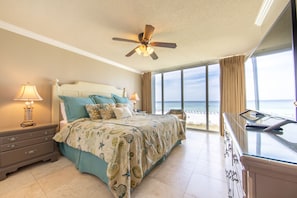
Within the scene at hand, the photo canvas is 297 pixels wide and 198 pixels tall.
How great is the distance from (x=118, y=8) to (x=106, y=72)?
2.37 meters

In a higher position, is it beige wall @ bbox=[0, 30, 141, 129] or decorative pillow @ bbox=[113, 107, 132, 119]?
beige wall @ bbox=[0, 30, 141, 129]

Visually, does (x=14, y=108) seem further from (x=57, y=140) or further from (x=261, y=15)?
(x=261, y=15)

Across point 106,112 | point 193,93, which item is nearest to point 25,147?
point 106,112

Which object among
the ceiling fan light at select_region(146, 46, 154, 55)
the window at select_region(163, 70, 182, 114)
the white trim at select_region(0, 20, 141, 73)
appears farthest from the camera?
the window at select_region(163, 70, 182, 114)

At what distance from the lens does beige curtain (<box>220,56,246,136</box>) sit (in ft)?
11.3

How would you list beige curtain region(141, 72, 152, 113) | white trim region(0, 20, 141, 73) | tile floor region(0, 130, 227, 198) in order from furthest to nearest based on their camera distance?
1. beige curtain region(141, 72, 152, 113)
2. white trim region(0, 20, 141, 73)
3. tile floor region(0, 130, 227, 198)

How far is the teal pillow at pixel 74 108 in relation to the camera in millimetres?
2400

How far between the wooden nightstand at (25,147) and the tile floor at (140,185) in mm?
143

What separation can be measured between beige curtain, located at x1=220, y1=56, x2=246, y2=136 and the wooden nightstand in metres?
4.25

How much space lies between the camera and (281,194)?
431 millimetres

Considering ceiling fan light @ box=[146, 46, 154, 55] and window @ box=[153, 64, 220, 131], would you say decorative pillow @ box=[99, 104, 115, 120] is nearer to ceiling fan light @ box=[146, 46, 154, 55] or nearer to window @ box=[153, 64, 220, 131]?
ceiling fan light @ box=[146, 46, 154, 55]

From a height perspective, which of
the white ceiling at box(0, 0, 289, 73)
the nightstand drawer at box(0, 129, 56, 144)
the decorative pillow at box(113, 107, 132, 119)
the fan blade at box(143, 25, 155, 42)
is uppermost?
the white ceiling at box(0, 0, 289, 73)

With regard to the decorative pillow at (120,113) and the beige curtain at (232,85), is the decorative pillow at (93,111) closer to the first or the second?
the decorative pillow at (120,113)

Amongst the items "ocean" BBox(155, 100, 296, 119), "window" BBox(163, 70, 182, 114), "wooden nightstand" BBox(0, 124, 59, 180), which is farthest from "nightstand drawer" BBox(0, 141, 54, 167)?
"window" BBox(163, 70, 182, 114)
